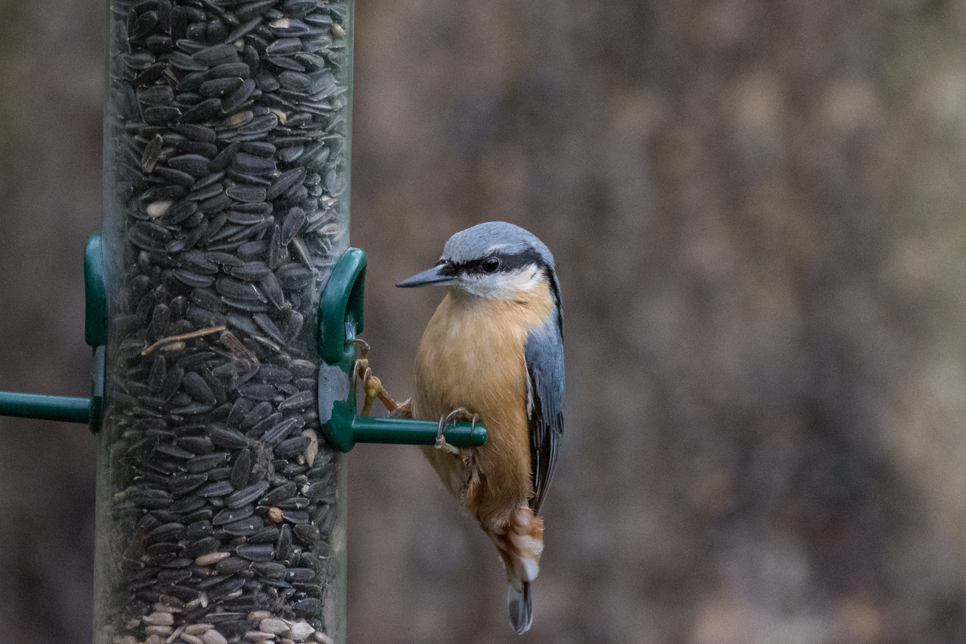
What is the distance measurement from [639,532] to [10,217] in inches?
150

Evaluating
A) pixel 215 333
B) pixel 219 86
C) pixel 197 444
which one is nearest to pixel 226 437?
pixel 197 444

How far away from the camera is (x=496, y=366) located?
407 centimetres

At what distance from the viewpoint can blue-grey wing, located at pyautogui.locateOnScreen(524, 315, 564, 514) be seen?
13.7 feet

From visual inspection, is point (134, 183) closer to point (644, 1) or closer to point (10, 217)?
point (10, 217)

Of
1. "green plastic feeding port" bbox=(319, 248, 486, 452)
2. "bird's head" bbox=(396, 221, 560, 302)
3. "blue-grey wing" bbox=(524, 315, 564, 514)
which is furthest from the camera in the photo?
"blue-grey wing" bbox=(524, 315, 564, 514)

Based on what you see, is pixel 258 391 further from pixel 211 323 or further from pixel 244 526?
pixel 244 526

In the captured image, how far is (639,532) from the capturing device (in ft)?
19.9

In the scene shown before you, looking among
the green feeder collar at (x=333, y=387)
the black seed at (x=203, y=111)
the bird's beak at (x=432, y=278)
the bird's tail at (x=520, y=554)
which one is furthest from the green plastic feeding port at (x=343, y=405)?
the bird's tail at (x=520, y=554)

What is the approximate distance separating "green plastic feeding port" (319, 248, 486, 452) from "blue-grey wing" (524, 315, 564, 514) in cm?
65

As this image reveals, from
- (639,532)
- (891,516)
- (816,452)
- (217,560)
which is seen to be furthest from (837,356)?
(217,560)

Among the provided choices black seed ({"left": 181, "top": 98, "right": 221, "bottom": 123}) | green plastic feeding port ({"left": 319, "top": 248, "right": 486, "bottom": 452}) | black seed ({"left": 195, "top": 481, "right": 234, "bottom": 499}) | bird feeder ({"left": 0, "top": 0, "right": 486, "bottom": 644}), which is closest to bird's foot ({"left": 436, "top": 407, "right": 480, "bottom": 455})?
green plastic feeding port ({"left": 319, "top": 248, "right": 486, "bottom": 452})

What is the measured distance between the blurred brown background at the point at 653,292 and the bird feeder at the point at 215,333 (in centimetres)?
231

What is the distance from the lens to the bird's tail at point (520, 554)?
457cm

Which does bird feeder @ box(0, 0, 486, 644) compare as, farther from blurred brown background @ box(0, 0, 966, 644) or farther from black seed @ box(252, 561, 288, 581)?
blurred brown background @ box(0, 0, 966, 644)
